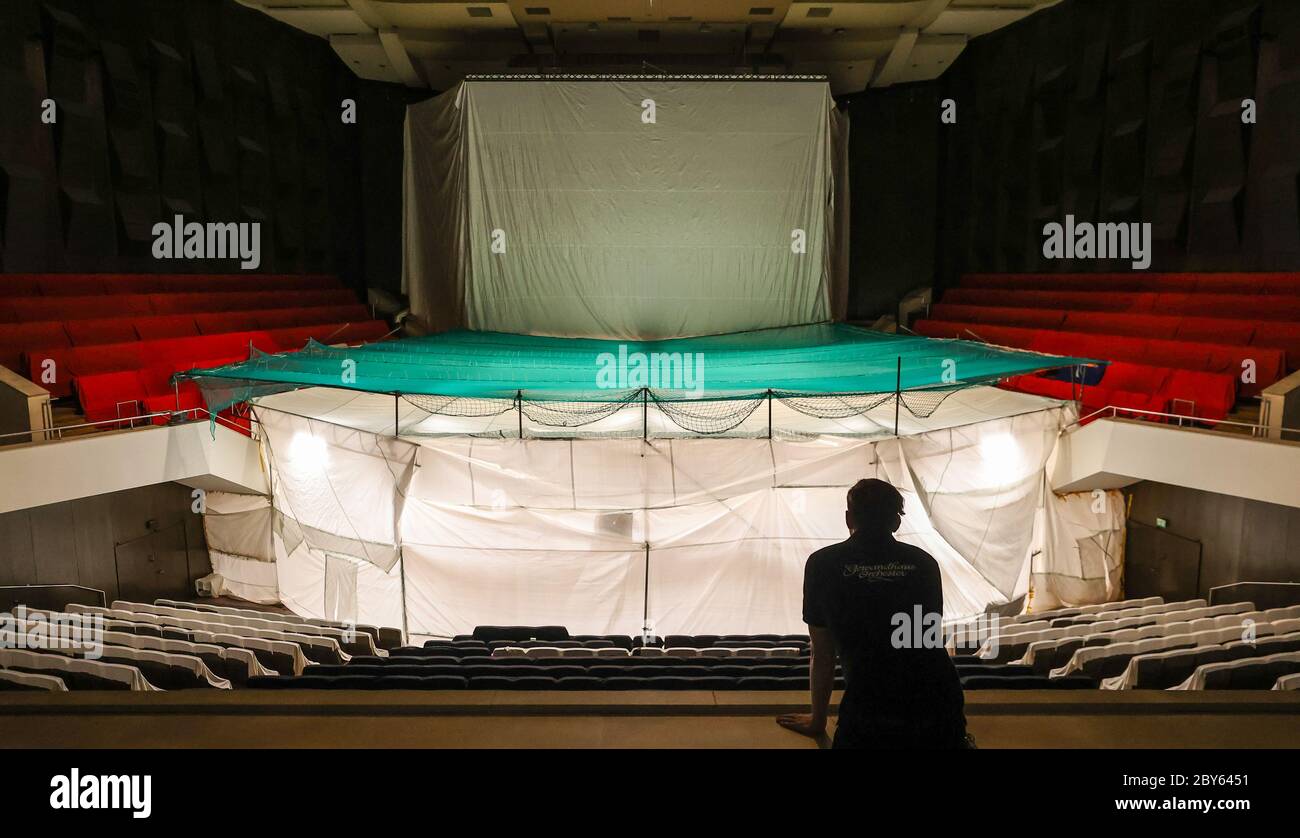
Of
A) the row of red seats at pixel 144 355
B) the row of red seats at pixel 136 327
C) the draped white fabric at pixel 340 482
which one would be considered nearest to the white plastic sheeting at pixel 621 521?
the draped white fabric at pixel 340 482

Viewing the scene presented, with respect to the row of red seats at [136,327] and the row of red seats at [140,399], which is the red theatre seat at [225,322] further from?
the row of red seats at [140,399]

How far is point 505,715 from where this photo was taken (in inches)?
82.0

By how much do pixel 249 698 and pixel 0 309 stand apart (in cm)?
789

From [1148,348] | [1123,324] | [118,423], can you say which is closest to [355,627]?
[118,423]

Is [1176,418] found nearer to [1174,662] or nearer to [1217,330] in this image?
[1217,330]

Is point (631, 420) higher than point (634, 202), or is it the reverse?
point (634, 202)

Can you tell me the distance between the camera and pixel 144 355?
26.1 feet

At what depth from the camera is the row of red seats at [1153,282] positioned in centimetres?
821

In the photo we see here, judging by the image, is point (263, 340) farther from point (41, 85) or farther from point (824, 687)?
point (824, 687)

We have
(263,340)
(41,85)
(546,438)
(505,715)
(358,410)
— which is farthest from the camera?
(263,340)

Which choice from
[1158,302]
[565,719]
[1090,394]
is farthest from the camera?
[1158,302]

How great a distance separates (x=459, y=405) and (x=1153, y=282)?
29.4 feet

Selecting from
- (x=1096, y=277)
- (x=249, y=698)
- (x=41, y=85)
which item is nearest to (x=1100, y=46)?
(x=1096, y=277)

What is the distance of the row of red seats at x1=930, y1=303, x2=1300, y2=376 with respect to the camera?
23.0 ft
